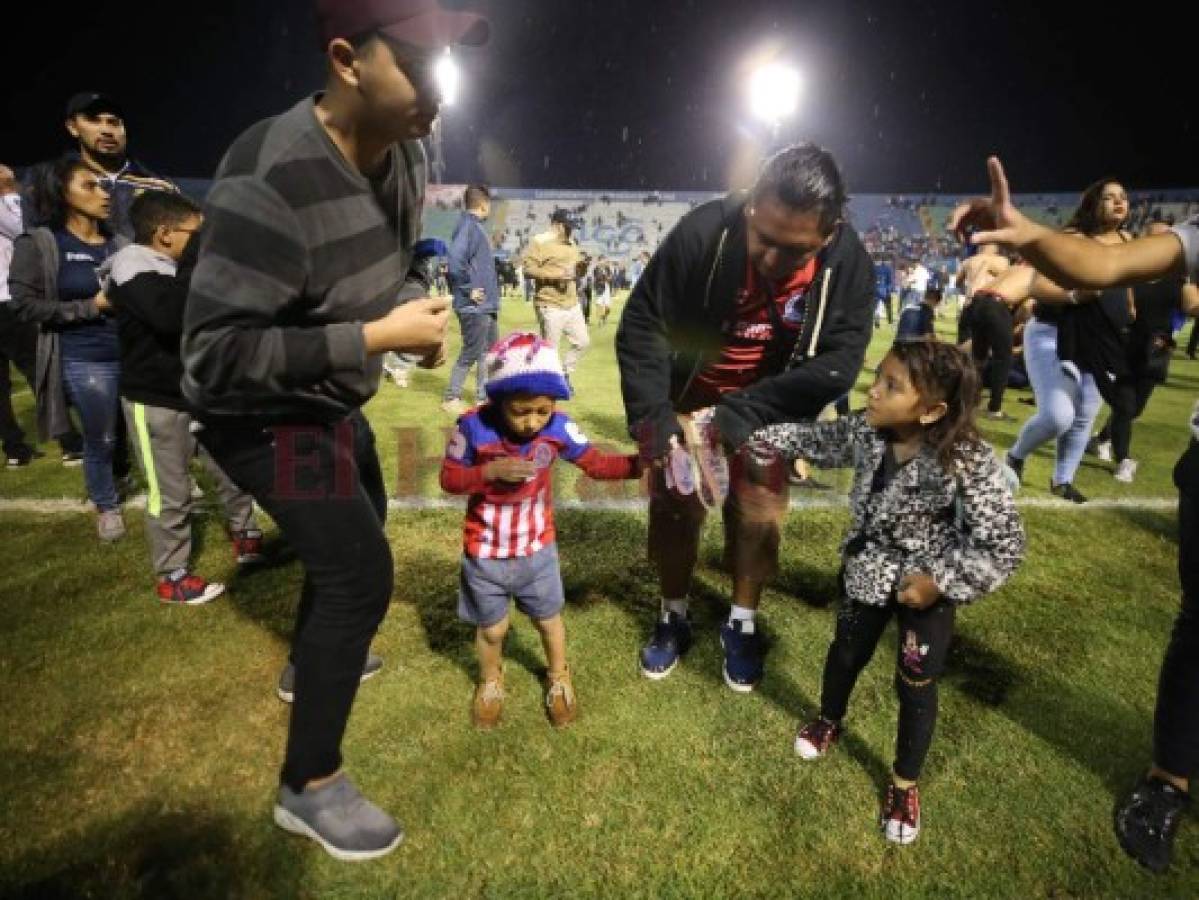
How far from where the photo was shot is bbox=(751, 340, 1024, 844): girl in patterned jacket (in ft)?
6.54

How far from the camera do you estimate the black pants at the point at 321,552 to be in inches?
72.4

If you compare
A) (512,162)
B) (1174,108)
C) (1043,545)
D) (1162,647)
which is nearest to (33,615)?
(1162,647)

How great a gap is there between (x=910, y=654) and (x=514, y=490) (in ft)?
5.03

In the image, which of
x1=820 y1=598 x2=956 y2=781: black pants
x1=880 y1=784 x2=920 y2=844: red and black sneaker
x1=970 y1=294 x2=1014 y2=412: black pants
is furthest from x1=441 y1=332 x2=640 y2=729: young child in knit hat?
x1=970 y1=294 x2=1014 y2=412: black pants

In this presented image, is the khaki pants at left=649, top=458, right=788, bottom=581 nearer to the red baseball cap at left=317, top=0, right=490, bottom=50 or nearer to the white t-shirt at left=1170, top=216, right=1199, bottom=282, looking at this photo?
the white t-shirt at left=1170, top=216, right=1199, bottom=282

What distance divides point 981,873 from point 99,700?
3511 millimetres

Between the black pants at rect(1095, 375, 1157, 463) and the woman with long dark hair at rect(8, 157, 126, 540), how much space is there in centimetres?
812

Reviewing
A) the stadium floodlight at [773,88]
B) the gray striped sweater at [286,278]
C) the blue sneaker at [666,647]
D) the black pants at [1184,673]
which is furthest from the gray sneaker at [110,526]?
the stadium floodlight at [773,88]

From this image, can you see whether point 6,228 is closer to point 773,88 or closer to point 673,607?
point 673,607

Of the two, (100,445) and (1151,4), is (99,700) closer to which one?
(100,445)

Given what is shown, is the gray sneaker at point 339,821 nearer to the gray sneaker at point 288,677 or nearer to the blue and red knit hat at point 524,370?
the gray sneaker at point 288,677

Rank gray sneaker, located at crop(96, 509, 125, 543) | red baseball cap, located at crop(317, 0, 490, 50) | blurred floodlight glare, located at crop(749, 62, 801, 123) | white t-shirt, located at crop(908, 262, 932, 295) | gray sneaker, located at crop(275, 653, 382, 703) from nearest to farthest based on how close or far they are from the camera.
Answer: red baseball cap, located at crop(317, 0, 490, 50) < gray sneaker, located at crop(275, 653, 382, 703) < gray sneaker, located at crop(96, 509, 125, 543) < blurred floodlight glare, located at crop(749, 62, 801, 123) < white t-shirt, located at crop(908, 262, 932, 295)

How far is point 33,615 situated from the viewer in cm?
337

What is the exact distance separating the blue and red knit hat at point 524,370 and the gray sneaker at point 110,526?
3.46 metres
